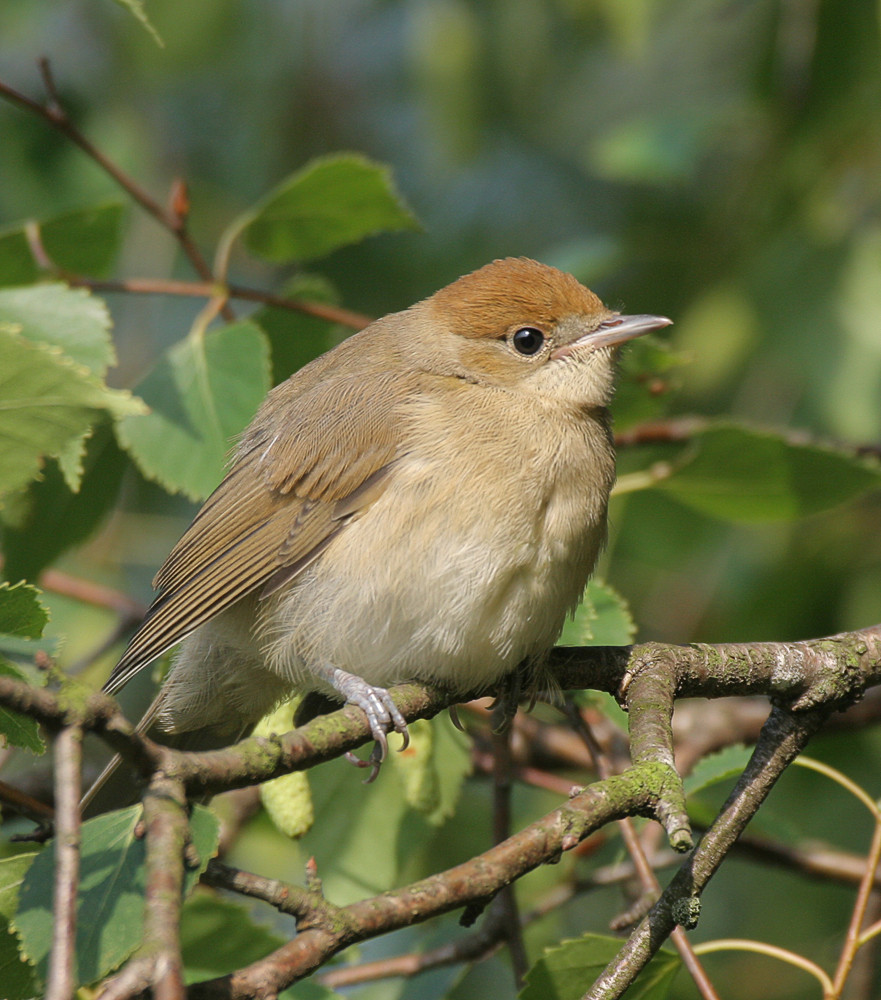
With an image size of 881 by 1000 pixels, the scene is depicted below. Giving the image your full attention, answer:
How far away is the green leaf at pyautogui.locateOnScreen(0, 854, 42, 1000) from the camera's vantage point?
2410 mm

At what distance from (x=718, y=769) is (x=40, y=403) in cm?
192

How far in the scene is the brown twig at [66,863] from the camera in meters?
1.46

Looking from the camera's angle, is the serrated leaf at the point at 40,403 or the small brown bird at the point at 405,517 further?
the small brown bird at the point at 405,517

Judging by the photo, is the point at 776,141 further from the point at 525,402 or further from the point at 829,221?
the point at 525,402

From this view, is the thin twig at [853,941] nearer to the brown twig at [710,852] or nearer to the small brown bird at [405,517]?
the brown twig at [710,852]

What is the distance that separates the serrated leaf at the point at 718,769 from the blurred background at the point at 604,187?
1.33 meters

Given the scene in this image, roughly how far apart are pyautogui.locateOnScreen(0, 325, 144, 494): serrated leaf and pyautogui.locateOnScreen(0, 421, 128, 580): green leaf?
1.46 metres

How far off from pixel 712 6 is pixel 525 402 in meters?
5.37

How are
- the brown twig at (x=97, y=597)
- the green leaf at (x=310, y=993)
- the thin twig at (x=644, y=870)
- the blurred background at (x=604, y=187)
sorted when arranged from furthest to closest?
1. the blurred background at (x=604, y=187)
2. the brown twig at (x=97, y=597)
3. the green leaf at (x=310, y=993)
4. the thin twig at (x=644, y=870)

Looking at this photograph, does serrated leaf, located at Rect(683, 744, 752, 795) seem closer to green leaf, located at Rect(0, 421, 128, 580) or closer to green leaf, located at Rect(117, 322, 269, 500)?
green leaf, located at Rect(117, 322, 269, 500)

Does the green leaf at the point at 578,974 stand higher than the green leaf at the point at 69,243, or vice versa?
the green leaf at the point at 69,243

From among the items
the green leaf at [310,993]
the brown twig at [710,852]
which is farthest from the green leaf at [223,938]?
the brown twig at [710,852]

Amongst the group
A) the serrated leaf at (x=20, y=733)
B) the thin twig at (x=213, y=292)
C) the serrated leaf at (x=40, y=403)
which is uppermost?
the thin twig at (x=213, y=292)

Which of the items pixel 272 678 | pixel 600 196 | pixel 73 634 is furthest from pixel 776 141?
pixel 73 634
